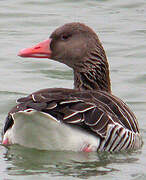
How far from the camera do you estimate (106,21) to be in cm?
1814

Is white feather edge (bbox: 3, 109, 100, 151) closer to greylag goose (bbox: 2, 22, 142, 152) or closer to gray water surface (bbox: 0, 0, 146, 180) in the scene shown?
greylag goose (bbox: 2, 22, 142, 152)

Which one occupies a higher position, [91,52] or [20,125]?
[91,52]

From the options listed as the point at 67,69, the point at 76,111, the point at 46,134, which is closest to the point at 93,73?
the point at 76,111

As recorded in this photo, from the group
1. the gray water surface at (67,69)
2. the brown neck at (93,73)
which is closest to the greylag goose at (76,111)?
the brown neck at (93,73)

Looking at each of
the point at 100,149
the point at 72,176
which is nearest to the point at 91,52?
the point at 100,149

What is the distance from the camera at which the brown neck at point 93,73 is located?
397 inches

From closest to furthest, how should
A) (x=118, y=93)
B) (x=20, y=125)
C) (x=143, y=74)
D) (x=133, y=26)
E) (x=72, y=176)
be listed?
(x=72, y=176) < (x=20, y=125) < (x=118, y=93) < (x=143, y=74) < (x=133, y=26)

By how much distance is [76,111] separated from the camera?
8.48m

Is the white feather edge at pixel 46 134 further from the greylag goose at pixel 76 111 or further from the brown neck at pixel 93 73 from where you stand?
the brown neck at pixel 93 73

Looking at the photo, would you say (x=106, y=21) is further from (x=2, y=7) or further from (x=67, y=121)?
(x=67, y=121)

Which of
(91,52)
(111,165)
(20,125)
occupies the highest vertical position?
(91,52)

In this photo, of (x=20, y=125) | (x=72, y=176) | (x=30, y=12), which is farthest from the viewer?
(x=30, y=12)

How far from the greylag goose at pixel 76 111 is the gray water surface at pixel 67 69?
193mm

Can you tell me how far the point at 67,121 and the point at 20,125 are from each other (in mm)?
596
